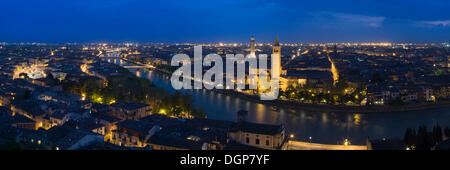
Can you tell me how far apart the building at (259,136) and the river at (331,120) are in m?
1.04

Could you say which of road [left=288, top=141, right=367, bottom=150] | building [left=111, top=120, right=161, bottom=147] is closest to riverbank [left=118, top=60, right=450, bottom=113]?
road [left=288, top=141, right=367, bottom=150]

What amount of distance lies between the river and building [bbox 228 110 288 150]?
3.40ft

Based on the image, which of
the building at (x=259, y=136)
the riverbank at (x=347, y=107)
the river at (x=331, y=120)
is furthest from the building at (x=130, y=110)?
the riverbank at (x=347, y=107)

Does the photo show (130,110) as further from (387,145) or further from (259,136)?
(387,145)

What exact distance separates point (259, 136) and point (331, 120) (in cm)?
280

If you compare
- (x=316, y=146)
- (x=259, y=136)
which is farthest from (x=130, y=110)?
(x=316, y=146)

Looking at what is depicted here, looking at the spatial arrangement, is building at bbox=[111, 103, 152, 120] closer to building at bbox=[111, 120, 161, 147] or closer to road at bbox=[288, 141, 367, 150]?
building at bbox=[111, 120, 161, 147]

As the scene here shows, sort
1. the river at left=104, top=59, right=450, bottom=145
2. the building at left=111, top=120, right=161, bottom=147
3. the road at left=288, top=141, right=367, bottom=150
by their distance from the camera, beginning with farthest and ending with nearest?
the river at left=104, top=59, right=450, bottom=145 < the road at left=288, top=141, right=367, bottom=150 < the building at left=111, top=120, right=161, bottom=147

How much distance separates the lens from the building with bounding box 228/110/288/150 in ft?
12.2

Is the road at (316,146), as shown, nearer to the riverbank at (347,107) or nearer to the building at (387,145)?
the building at (387,145)

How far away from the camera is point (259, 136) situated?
3762mm

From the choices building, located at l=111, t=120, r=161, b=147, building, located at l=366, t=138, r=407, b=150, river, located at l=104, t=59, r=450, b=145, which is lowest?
river, located at l=104, t=59, r=450, b=145

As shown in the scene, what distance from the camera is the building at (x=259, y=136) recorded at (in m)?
3.72
